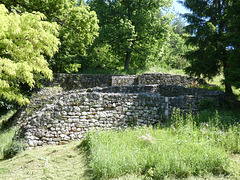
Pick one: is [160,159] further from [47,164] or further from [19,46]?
[19,46]

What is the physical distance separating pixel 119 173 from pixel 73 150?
2597 millimetres

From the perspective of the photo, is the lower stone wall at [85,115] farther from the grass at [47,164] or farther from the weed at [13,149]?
the grass at [47,164]

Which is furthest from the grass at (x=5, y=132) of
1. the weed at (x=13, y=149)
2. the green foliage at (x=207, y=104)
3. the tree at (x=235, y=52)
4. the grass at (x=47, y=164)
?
the tree at (x=235, y=52)

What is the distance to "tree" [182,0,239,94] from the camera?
12270 millimetres

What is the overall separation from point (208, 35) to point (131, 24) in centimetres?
1058

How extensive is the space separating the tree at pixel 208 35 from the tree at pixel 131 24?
7022 mm

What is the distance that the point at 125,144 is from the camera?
6047 millimetres

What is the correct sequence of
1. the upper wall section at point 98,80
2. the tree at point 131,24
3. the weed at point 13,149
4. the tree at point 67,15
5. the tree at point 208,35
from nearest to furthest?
the weed at point 13,149
the tree at point 208,35
the tree at point 67,15
the upper wall section at point 98,80
the tree at point 131,24

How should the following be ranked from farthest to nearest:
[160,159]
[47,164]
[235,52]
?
[235,52]
[47,164]
[160,159]

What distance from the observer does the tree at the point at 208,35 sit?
40.3ft

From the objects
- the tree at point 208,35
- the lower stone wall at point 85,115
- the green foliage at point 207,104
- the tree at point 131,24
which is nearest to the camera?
the lower stone wall at point 85,115

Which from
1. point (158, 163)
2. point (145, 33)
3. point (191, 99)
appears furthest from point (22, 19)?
point (145, 33)

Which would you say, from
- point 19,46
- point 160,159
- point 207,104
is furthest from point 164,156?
point 19,46

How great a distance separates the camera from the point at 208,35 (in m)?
12.6
